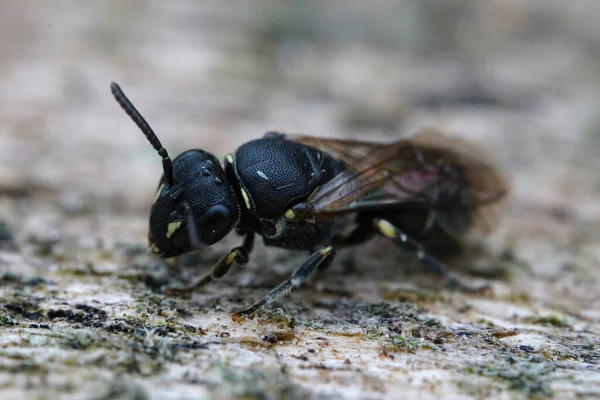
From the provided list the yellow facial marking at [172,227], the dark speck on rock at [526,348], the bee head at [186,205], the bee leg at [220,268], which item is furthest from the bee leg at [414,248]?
the yellow facial marking at [172,227]

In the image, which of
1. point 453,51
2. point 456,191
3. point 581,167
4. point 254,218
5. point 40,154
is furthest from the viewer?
point 453,51

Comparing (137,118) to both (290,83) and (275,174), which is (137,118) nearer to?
(275,174)

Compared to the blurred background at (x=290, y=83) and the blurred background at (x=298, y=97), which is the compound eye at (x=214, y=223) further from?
the blurred background at (x=290, y=83)

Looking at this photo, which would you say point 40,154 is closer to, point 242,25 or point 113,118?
point 113,118

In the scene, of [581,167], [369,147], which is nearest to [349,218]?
[369,147]

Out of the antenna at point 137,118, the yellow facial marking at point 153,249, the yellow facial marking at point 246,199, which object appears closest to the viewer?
the antenna at point 137,118

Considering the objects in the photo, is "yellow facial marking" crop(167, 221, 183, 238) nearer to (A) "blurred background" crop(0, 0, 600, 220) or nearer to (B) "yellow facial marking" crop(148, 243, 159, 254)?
(B) "yellow facial marking" crop(148, 243, 159, 254)

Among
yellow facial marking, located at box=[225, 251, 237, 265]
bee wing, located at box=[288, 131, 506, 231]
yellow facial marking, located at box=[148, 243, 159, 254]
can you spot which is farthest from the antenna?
bee wing, located at box=[288, 131, 506, 231]
